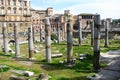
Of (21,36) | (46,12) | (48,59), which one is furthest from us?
(46,12)

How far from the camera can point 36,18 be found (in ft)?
326

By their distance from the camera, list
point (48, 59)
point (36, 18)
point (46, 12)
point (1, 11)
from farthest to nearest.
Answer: point (46, 12)
point (36, 18)
point (1, 11)
point (48, 59)

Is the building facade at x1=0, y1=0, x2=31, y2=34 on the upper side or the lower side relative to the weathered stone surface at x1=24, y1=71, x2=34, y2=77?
upper

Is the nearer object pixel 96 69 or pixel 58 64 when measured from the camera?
pixel 96 69

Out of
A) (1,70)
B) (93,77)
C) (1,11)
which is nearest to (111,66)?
(93,77)

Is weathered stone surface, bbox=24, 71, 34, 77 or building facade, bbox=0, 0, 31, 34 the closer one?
weathered stone surface, bbox=24, 71, 34, 77

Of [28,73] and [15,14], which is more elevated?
[15,14]

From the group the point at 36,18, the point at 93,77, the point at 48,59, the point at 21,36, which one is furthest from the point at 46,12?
the point at 93,77

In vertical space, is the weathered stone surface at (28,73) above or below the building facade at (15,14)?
below

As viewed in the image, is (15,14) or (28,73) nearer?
(28,73)

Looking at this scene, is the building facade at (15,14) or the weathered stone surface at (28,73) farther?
the building facade at (15,14)

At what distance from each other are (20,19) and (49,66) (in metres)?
53.6

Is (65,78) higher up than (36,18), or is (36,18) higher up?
(36,18)

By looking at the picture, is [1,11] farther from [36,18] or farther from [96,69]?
[96,69]
